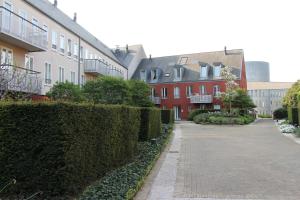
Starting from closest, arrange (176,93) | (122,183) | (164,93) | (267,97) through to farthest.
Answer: (122,183)
(176,93)
(164,93)
(267,97)

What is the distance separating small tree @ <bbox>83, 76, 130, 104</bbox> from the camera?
2703 centimetres

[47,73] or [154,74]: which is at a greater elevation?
[154,74]

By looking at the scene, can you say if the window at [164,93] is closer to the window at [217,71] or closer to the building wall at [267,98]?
the window at [217,71]

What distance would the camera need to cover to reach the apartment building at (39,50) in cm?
1989

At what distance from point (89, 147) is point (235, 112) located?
37.8 meters

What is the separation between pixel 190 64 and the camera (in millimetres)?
58656

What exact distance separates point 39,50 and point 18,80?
821 cm

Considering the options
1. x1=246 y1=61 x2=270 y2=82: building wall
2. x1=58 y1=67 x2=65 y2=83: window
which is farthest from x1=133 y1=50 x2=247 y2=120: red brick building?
x1=246 y1=61 x2=270 y2=82: building wall

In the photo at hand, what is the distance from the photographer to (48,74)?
90.0 ft

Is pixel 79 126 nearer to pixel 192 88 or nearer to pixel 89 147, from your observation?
pixel 89 147

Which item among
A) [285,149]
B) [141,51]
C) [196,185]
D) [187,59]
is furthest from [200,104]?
[196,185]

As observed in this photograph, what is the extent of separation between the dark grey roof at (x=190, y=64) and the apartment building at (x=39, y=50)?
20377 mm

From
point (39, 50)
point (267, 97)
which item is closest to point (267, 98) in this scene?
point (267, 97)

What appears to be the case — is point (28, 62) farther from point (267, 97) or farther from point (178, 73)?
point (267, 97)
